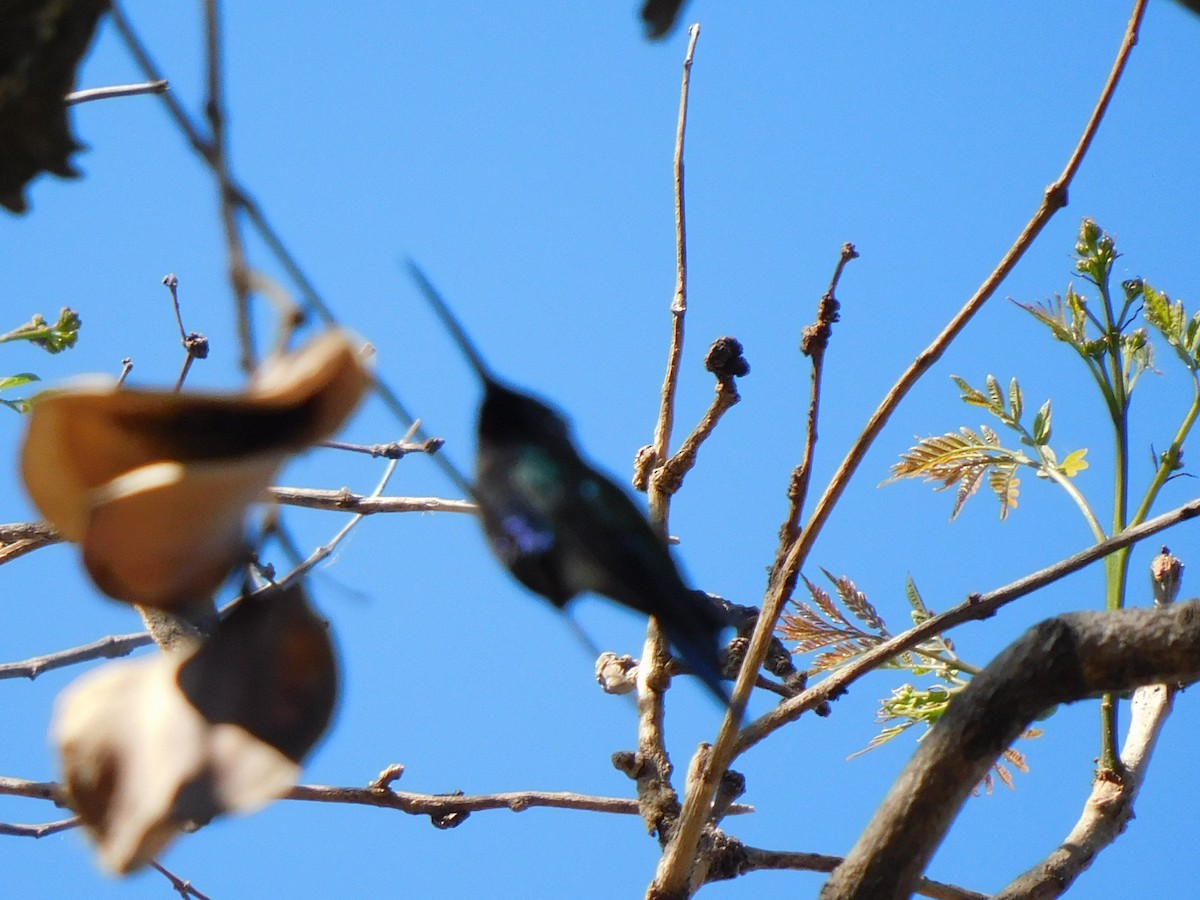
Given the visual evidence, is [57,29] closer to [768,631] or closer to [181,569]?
[181,569]

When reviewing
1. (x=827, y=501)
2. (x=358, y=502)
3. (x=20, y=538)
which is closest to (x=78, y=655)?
(x=20, y=538)

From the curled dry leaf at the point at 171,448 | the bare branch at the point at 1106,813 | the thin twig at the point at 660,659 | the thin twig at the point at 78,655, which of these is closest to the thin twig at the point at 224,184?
the curled dry leaf at the point at 171,448

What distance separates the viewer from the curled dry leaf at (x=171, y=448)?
351 millimetres

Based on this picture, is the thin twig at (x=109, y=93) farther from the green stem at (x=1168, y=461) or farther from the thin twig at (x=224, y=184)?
the green stem at (x=1168, y=461)

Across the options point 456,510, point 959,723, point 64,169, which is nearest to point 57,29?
point 64,169

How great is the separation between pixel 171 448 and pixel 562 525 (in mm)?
135

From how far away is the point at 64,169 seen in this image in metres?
0.49

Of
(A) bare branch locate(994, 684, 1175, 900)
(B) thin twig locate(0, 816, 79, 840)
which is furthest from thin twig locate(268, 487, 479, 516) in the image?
(A) bare branch locate(994, 684, 1175, 900)

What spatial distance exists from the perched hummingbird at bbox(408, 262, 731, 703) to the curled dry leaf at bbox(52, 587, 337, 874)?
0.09 metres

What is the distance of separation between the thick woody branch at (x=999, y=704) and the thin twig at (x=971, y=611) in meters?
0.15

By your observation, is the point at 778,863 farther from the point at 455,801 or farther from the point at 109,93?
the point at 109,93

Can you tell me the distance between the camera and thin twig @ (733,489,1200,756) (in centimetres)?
71

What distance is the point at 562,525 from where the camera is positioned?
412 mm

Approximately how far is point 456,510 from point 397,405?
76cm
